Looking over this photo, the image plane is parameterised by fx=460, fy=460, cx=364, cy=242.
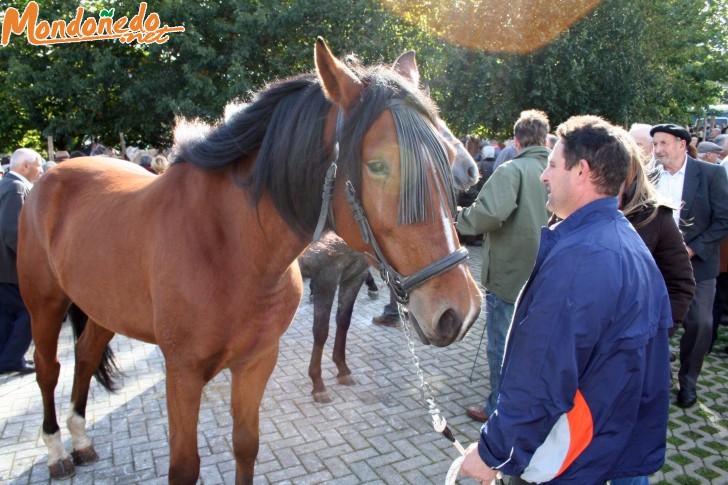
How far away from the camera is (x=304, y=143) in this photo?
182 centimetres

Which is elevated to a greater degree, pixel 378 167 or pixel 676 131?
pixel 676 131

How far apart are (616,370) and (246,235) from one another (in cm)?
154

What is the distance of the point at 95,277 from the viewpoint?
2.62m

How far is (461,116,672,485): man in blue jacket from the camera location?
1421mm

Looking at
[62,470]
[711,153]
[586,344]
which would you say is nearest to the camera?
[586,344]

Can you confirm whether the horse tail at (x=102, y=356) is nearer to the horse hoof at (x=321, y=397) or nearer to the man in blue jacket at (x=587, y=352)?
the horse hoof at (x=321, y=397)

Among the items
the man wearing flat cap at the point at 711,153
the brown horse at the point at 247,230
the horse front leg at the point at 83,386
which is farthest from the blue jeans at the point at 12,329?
the man wearing flat cap at the point at 711,153

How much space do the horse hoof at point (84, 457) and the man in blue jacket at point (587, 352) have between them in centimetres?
300

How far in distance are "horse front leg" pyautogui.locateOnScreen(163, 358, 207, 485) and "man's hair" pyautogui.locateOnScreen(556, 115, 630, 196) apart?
1.85m

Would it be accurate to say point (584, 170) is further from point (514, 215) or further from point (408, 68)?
point (514, 215)

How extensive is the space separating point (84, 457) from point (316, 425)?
1.70 metres

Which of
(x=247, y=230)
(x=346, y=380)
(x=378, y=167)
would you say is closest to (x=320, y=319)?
(x=346, y=380)

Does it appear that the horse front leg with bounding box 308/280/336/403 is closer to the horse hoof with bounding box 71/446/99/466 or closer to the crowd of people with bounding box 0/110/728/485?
the horse hoof with bounding box 71/446/99/466

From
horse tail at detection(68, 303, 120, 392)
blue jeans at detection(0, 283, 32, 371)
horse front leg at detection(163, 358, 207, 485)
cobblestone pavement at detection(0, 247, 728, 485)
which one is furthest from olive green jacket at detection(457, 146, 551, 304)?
blue jeans at detection(0, 283, 32, 371)
